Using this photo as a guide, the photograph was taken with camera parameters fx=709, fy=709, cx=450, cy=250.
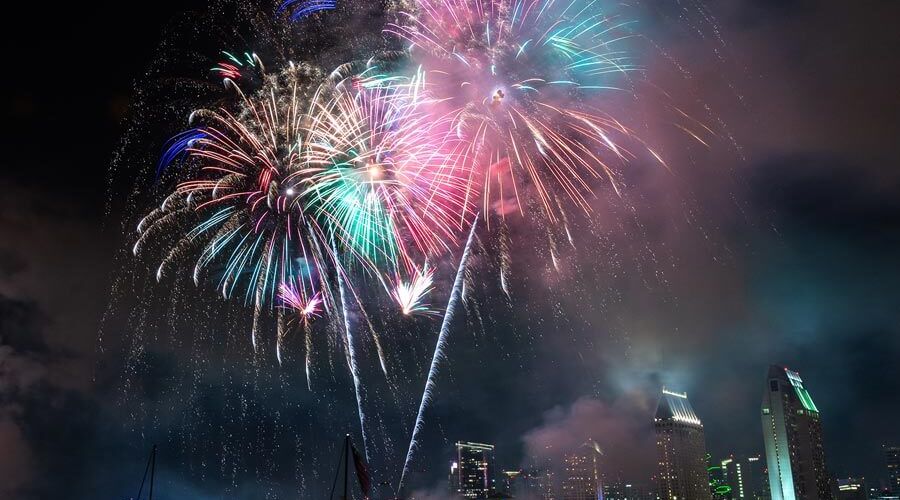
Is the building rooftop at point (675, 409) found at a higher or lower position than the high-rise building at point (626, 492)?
higher

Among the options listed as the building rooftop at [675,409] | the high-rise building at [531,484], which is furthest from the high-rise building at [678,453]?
the high-rise building at [531,484]

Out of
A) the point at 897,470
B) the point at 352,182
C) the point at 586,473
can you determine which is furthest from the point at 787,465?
the point at 352,182

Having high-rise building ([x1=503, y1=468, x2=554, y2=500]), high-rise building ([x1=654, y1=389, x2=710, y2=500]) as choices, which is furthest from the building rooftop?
high-rise building ([x1=503, y1=468, x2=554, y2=500])

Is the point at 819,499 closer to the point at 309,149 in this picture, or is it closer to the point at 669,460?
the point at 669,460

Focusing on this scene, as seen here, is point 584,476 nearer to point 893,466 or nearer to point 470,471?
point 470,471

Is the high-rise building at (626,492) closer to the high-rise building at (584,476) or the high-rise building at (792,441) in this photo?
the high-rise building at (584,476)

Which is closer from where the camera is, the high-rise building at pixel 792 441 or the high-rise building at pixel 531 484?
the high-rise building at pixel 792 441
